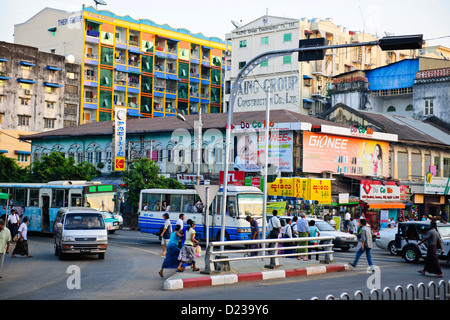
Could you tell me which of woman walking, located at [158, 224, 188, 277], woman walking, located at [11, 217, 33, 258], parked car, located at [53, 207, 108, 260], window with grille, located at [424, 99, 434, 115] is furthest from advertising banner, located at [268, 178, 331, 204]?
window with grille, located at [424, 99, 434, 115]

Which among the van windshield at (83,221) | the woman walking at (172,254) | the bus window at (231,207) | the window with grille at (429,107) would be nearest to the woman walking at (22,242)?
the van windshield at (83,221)

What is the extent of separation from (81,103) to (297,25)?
30.4 meters

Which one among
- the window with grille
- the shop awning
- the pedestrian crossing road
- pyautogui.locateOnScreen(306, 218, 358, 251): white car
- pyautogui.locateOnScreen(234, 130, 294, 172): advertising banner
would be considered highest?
the window with grille

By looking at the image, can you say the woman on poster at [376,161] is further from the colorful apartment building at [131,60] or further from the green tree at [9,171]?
the colorful apartment building at [131,60]

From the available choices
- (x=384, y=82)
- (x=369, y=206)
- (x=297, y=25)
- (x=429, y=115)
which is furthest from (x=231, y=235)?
(x=297, y=25)

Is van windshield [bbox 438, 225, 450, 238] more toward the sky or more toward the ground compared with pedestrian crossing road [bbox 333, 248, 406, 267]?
more toward the sky

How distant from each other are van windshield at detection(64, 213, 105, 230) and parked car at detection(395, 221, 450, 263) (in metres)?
11.6

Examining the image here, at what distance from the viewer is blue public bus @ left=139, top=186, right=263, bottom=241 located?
28.6 meters

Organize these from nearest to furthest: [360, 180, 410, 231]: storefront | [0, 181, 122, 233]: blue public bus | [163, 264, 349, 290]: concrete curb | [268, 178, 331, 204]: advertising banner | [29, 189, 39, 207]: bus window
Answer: [163, 264, 349, 290]: concrete curb → [0, 181, 122, 233]: blue public bus → [29, 189, 39, 207]: bus window → [268, 178, 331, 204]: advertising banner → [360, 180, 410, 231]: storefront

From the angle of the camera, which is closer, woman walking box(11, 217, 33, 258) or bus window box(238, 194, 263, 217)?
woman walking box(11, 217, 33, 258)

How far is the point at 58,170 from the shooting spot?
51.2 metres

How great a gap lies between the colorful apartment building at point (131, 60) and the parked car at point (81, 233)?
60.2 meters

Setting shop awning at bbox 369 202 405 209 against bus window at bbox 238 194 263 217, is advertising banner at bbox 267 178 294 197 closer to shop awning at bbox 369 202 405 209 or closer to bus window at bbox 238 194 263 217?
shop awning at bbox 369 202 405 209

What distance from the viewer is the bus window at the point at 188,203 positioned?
3059cm
